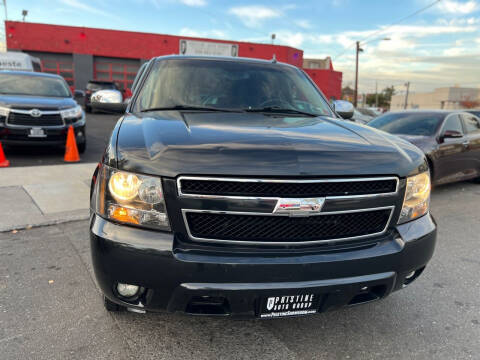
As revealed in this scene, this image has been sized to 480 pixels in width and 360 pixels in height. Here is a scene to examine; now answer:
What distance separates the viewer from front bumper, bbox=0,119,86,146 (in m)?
7.27

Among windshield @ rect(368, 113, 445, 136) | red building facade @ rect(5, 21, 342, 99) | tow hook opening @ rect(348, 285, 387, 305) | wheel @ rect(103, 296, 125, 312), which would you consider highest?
red building facade @ rect(5, 21, 342, 99)

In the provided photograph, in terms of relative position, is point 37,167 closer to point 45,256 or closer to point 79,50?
point 45,256

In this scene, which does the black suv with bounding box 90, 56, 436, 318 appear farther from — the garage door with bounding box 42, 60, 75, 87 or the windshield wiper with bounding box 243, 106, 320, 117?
the garage door with bounding box 42, 60, 75, 87

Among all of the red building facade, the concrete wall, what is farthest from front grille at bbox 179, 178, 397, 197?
the concrete wall

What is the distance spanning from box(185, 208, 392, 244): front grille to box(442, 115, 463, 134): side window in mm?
5397

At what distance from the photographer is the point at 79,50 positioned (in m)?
27.7

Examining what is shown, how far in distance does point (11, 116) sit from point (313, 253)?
7.38 metres

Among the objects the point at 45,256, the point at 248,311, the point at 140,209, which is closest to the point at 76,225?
the point at 45,256

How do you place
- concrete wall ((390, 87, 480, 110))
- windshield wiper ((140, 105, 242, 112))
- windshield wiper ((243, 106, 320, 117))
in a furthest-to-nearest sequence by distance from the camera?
1. concrete wall ((390, 87, 480, 110))
2. windshield wiper ((243, 106, 320, 117))
3. windshield wiper ((140, 105, 242, 112))

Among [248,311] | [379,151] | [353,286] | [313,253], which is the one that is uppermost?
[379,151]

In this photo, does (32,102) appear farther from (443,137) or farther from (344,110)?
(443,137)

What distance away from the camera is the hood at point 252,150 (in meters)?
1.82

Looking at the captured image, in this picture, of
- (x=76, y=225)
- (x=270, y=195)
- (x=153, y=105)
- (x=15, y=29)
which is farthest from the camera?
(x=15, y=29)

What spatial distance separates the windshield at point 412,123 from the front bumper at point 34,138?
622 cm
